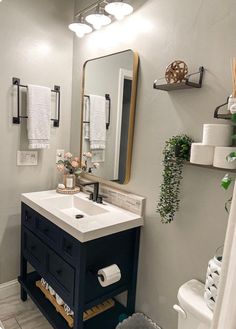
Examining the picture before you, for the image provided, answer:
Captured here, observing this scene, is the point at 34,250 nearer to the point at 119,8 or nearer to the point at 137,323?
the point at 137,323

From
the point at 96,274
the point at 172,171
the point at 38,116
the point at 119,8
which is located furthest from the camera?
the point at 38,116

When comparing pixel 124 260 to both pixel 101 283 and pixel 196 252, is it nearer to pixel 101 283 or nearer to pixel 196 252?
pixel 101 283

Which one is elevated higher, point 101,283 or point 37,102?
point 37,102

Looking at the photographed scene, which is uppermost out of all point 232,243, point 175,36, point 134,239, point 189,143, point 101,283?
point 175,36

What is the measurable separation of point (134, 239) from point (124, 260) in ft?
0.51

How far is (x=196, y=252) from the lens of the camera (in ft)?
4.49

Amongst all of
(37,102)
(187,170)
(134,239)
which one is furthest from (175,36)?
(134,239)

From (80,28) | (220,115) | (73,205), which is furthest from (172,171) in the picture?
(80,28)

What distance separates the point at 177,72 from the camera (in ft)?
4.27

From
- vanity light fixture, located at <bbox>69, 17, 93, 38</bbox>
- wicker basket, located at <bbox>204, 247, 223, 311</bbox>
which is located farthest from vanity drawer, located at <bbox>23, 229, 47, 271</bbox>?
vanity light fixture, located at <bbox>69, 17, 93, 38</bbox>

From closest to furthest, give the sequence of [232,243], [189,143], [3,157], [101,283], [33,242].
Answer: [232,243]
[189,143]
[101,283]
[33,242]
[3,157]

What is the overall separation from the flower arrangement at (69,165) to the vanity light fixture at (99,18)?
104cm

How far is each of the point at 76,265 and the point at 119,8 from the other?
5.32 ft

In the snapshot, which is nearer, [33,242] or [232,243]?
[232,243]
